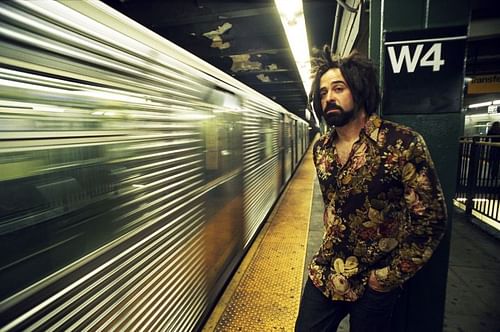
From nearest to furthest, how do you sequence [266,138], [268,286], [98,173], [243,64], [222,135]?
Answer: [98,173] < [222,135] < [268,286] < [266,138] < [243,64]

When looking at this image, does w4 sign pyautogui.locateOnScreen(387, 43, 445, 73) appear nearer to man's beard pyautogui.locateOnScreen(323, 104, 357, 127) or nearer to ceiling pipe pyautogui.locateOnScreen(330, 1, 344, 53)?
man's beard pyautogui.locateOnScreen(323, 104, 357, 127)

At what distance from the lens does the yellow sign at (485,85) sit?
34.2 feet

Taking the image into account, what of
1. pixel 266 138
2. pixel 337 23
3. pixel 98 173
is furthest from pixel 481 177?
pixel 98 173

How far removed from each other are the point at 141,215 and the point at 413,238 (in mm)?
1368

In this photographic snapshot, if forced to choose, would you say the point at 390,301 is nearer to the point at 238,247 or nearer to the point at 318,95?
the point at 318,95

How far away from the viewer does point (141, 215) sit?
1.52 m

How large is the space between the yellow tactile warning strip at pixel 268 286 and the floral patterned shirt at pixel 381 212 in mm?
1297

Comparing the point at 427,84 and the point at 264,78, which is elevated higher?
the point at 264,78

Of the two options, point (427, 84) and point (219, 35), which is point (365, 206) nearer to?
point (427, 84)

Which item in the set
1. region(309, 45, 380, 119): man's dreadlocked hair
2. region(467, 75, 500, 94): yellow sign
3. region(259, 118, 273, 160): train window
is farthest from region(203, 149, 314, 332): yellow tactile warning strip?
region(467, 75, 500, 94): yellow sign

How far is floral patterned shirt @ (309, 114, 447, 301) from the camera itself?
1.26 meters

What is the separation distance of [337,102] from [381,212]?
60cm

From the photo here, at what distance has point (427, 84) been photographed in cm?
152

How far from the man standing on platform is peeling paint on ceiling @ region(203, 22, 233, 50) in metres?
3.06
